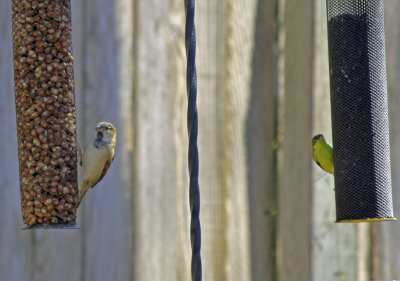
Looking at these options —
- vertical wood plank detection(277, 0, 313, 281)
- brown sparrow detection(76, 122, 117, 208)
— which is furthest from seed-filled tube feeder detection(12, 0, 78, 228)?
vertical wood plank detection(277, 0, 313, 281)

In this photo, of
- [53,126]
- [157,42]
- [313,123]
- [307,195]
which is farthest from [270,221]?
[53,126]

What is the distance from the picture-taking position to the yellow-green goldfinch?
332 cm

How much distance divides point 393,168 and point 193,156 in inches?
67.4

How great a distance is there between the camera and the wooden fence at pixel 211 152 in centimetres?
301

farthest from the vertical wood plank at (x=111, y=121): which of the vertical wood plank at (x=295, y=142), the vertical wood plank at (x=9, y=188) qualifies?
A: the vertical wood plank at (x=295, y=142)

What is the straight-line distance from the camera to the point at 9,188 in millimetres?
2951

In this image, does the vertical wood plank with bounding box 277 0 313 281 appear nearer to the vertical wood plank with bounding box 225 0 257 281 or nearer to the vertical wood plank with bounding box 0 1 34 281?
the vertical wood plank with bounding box 225 0 257 281

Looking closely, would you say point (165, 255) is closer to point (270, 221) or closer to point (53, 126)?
point (270, 221)

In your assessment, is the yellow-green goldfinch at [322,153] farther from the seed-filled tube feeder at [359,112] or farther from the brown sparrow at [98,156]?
→ the brown sparrow at [98,156]

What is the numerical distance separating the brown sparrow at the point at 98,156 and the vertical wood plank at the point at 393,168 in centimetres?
125

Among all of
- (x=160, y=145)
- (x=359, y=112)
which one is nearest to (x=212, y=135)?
(x=160, y=145)

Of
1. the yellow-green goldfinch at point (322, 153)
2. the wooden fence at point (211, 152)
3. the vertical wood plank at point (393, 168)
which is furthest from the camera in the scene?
the vertical wood plank at point (393, 168)

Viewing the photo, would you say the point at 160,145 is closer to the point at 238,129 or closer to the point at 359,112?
the point at 238,129

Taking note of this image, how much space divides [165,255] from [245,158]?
521mm
